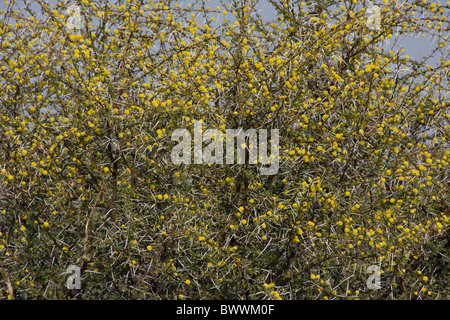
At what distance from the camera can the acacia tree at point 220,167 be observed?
15.8 feet

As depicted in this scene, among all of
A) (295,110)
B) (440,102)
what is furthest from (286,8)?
(440,102)

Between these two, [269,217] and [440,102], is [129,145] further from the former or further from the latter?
[440,102]

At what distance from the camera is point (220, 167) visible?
203 inches
